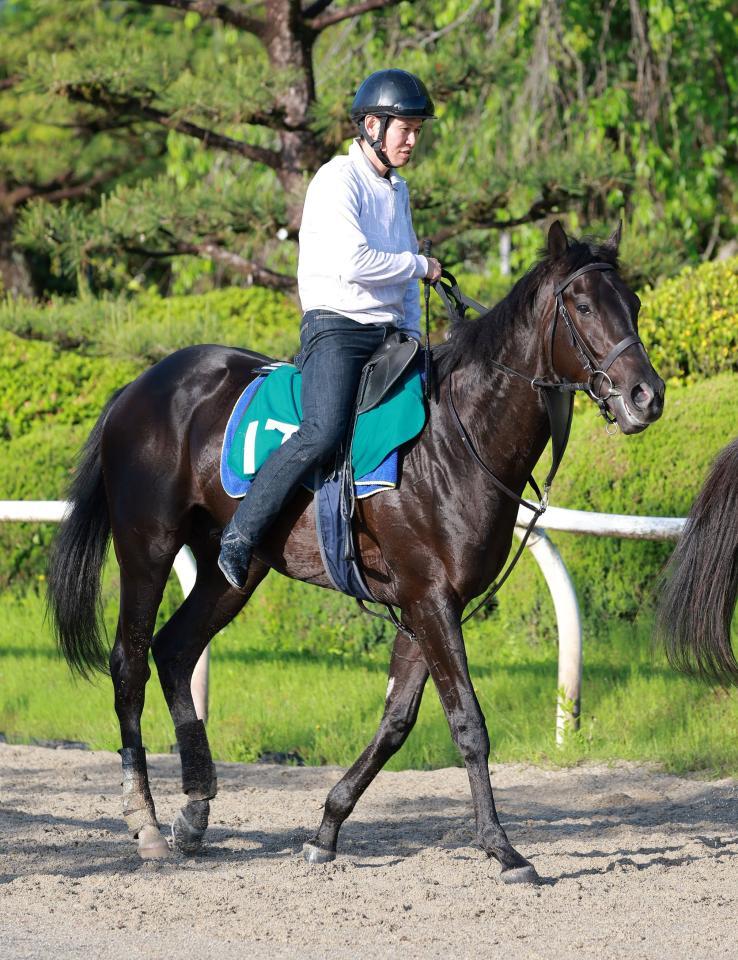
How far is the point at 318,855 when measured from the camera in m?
4.64

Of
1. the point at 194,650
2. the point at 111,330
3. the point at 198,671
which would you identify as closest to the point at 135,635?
the point at 194,650

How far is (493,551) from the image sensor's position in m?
4.48

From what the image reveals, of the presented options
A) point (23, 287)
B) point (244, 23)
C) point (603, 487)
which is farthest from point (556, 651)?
point (23, 287)

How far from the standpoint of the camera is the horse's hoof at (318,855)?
15.2ft

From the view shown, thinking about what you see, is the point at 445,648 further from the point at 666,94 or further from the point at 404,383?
the point at 666,94

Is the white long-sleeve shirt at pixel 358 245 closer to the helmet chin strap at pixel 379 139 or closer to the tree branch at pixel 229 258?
the helmet chin strap at pixel 379 139

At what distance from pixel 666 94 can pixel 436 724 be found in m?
7.21

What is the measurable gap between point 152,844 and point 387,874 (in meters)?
0.92

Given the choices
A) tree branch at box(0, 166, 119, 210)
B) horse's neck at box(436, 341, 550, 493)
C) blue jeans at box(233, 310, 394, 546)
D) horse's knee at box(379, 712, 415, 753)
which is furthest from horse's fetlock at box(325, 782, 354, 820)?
tree branch at box(0, 166, 119, 210)

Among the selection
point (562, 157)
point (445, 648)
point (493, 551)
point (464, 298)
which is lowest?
point (445, 648)

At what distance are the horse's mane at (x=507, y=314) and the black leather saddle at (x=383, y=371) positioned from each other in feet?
0.42

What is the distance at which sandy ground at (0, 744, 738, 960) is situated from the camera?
150 inches

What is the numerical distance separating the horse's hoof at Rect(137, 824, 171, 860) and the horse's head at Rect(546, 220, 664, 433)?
7.08ft

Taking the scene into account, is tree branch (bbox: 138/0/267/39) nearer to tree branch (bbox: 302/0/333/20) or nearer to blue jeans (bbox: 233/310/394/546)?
tree branch (bbox: 302/0/333/20)
